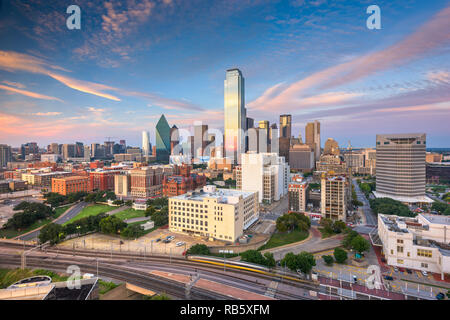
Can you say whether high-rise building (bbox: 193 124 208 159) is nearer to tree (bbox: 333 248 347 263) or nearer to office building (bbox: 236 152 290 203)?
office building (bbox: 236 152 290 203)

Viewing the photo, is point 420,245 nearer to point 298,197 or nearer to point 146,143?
point 298,197

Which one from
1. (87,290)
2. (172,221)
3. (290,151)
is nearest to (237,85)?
(290,151)

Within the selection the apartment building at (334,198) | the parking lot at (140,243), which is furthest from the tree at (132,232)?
the apartment building at (334,198)

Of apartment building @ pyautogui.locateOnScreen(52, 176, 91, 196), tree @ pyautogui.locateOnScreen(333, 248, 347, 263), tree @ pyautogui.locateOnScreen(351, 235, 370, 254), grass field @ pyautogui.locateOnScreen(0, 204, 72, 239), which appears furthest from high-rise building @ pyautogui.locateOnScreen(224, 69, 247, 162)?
tree @ pyautogui.locateOnScreen(333, 248, 347, 263)

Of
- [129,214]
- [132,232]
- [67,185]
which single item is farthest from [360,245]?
[67,185]
